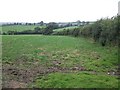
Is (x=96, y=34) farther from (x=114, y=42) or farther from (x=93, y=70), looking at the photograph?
(x=93, y=70)

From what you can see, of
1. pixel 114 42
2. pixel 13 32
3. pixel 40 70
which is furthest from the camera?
pixel 13 32

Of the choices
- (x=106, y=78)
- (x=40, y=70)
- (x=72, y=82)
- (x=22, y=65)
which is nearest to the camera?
(x=72, y=82)

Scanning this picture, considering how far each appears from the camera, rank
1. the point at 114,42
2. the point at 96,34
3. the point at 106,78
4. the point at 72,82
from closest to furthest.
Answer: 1. the point at 72,82
2. the point at 106,78
3. the point at 114,42
4. the point at 96,34

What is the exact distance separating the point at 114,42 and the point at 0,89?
18808mm

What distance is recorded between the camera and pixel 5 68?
47.3 feet

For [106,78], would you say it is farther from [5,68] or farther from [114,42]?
[114,42]

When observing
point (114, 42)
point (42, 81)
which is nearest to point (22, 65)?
point (42, 81)

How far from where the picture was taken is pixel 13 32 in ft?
301

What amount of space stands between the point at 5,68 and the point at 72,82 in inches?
192

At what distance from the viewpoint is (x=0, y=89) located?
10039 millimetres

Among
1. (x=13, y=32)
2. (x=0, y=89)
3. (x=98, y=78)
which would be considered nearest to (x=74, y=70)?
(x=98, y=78)

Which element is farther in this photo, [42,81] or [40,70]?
[40,70]

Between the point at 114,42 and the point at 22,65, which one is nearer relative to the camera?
the point at 22,65

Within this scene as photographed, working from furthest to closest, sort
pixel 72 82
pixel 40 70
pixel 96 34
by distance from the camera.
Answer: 1. pixel 96 34
2. pixel 40 70
3. pixel 72 82
